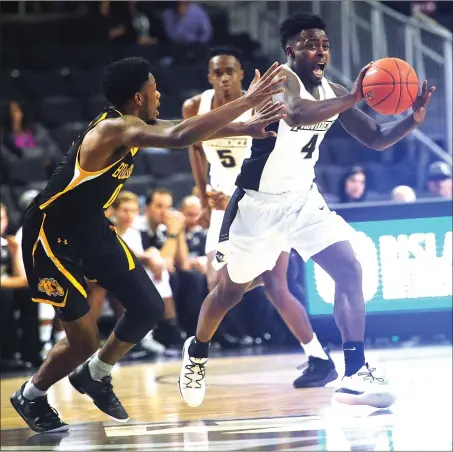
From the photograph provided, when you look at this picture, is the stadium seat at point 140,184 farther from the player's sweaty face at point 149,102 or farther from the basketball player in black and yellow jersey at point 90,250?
the player's sweaty face at point 149,102

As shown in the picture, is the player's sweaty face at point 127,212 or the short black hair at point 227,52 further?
the player's sweaty face at point 127,212

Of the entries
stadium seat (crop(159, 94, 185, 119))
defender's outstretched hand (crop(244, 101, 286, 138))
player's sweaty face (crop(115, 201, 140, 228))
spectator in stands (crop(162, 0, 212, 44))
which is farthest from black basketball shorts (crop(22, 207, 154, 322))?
spectator in stands (crop(162, 0, 212, 44))

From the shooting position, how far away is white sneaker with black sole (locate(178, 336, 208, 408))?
514 centimetres

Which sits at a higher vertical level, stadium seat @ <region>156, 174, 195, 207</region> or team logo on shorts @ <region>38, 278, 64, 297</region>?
stadium seat @ <region>156, 174, 195, 207</region>

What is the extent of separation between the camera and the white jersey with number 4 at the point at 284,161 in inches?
193

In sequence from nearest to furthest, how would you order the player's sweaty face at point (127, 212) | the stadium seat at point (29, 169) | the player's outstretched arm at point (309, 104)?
1. the player's outstretched arm at point (309, 104)
2. the player's sweaty face at point (127, 212)
3. the stadium seat at point (29, 169)

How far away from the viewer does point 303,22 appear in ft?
15.6

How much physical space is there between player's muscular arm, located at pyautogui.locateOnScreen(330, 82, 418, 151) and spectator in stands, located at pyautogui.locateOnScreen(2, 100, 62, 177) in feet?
16.2

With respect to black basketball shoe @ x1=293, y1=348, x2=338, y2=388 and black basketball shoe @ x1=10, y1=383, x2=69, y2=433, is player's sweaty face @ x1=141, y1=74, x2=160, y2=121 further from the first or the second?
black basketball shoe @ x1=293, y1=348, x2=338, y2=388

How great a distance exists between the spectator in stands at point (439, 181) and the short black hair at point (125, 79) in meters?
3.55

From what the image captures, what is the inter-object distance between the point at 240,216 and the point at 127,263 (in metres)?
0.57

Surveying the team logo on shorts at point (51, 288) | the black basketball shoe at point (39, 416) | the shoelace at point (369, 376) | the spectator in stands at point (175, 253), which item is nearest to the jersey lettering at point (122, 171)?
the team logo on shorts at point (51, 288)

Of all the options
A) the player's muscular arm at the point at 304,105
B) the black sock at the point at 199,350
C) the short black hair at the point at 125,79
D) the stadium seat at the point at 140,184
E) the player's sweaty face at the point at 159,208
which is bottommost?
the black sock at the point at 199,350

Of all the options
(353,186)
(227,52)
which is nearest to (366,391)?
(227,52)
